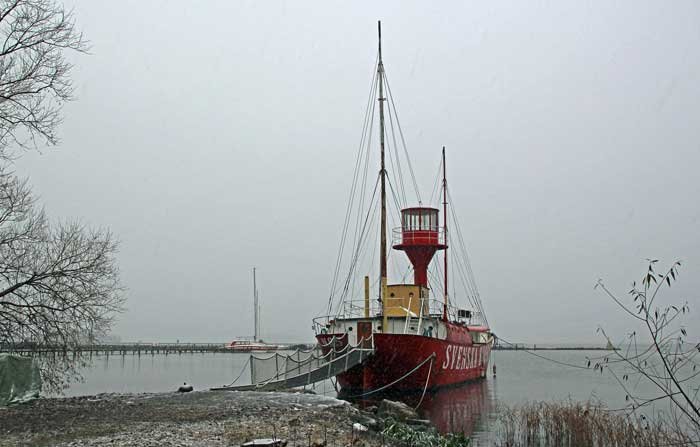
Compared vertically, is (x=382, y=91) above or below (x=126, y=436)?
above

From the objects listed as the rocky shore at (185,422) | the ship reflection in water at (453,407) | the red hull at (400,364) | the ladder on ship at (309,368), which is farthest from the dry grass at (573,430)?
the red hull at (400,364)

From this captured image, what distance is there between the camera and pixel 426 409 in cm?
2817

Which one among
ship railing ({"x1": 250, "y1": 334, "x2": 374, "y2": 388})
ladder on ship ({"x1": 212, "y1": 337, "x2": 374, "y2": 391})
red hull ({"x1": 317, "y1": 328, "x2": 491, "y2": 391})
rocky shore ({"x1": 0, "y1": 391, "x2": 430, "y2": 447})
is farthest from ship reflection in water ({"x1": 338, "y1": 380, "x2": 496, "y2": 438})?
rocky shore ({"x1": 0, "y1": 391, "x2": 430, "y2": 447})

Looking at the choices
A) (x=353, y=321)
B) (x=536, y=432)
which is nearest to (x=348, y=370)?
(x=353, y=321)

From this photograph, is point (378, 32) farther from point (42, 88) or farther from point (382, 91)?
point (42, 88)

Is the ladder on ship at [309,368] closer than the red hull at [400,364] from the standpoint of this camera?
Yes

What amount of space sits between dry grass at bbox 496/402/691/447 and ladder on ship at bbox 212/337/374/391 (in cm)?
824

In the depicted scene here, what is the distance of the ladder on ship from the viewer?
25828 millimetres

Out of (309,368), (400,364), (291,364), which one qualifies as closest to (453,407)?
(400,364)

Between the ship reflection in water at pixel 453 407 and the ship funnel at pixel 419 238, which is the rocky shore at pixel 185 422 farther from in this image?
the ship funnel at pixel 419 238

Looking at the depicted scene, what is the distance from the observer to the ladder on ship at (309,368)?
25828 millimetres

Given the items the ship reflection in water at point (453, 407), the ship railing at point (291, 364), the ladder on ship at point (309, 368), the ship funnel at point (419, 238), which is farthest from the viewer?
the ship funnel at point (419, 238)

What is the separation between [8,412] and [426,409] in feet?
55.5

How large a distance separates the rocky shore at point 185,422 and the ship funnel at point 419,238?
18.9 metres
